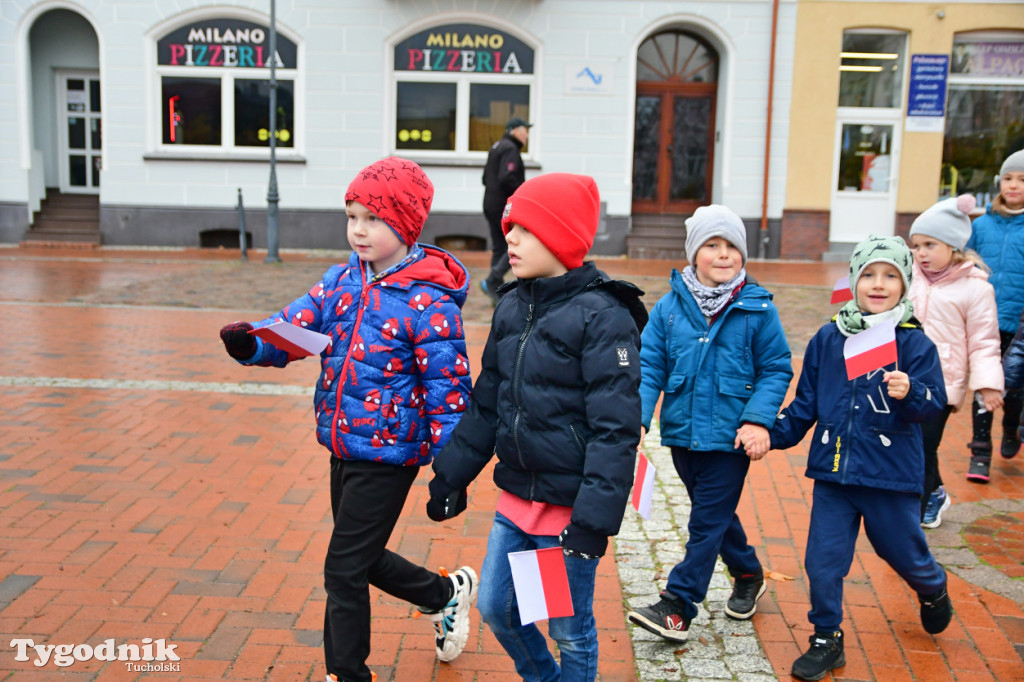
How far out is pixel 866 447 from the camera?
3.15 metres

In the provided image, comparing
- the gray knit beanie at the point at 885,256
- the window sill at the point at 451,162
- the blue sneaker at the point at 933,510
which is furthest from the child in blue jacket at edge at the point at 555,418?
the window sill at the point at 451,162

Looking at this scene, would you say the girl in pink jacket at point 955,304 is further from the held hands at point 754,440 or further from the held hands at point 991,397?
the held hands at point 754,440

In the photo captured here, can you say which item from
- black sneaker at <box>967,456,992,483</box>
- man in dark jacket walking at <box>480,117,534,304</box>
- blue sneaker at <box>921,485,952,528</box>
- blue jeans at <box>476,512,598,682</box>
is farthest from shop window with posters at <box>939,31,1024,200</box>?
blue jeans at <box>476,512,598,682</box>

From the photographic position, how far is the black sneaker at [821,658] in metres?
3.10

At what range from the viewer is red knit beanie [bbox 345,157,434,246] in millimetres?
2818

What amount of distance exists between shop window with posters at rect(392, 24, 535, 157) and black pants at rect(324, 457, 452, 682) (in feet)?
46.2

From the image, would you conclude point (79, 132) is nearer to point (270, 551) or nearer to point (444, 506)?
point (270, 551)

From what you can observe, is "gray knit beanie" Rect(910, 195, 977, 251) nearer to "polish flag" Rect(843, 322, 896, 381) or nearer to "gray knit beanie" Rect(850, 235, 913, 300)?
"gray knit beanie" Rect(850, 235, 913, 300)

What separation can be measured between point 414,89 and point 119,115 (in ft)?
16.8

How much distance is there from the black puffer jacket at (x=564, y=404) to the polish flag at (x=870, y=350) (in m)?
0.77

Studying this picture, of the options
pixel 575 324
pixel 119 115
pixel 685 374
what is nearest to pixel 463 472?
pixel 575 324

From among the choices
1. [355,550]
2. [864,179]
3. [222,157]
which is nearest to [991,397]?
[355,550]

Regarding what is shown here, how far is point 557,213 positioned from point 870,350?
1128mm
